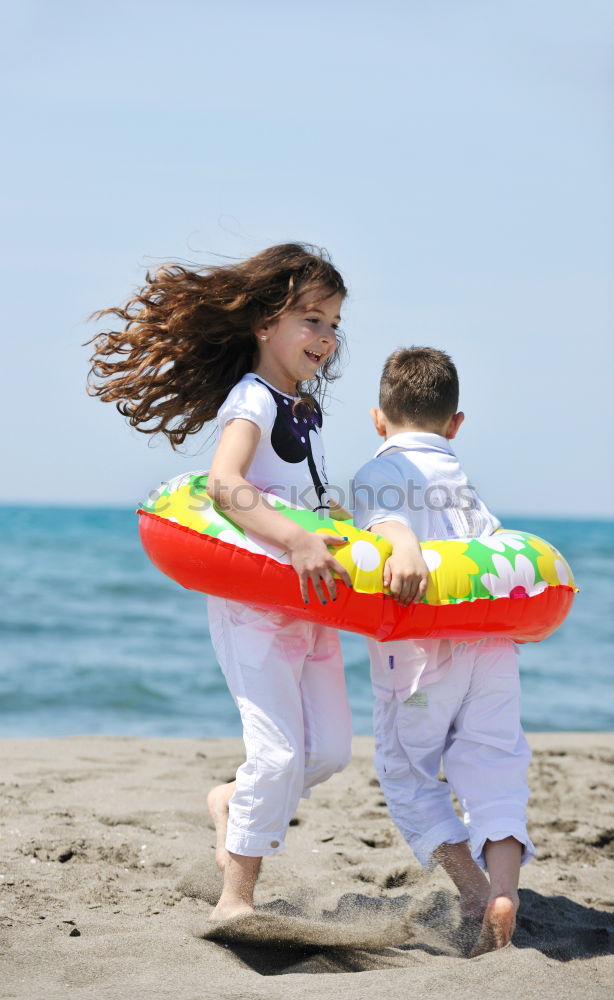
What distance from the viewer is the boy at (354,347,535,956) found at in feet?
9.77

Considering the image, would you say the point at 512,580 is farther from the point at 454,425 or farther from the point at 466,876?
the point at 466,876

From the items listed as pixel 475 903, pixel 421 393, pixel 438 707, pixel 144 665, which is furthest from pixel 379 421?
pixel 144 665

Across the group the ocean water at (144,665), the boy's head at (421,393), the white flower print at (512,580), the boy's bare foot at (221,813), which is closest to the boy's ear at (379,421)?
the boy's head at (421,393)

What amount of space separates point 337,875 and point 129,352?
1.99 m

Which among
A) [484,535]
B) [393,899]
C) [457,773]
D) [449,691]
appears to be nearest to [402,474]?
[484,535]

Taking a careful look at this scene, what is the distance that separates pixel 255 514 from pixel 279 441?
1.07ft

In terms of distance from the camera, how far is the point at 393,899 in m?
3.42

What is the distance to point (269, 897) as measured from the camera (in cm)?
346

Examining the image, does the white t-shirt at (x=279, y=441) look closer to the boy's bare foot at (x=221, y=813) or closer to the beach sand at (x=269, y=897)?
the boy's bare foot at (x=221, y=813)

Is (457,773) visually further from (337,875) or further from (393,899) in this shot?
(337,875)

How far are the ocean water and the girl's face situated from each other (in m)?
4.66

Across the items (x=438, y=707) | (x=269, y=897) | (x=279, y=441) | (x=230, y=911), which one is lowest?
(x=269, y=897)

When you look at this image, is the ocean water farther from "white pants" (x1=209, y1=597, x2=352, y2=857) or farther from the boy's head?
the boy's head

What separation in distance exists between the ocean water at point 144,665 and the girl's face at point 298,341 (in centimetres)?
466
